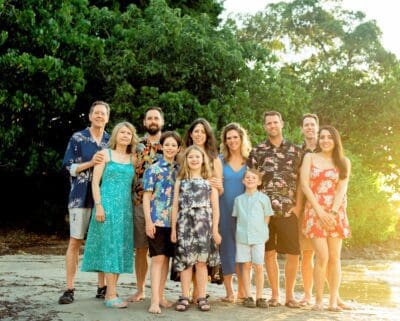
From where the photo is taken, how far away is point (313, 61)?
27078 millimetres

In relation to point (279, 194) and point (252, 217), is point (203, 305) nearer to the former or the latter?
point (252, 217)

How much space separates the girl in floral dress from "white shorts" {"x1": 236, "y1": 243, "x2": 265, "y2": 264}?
281 millimetres

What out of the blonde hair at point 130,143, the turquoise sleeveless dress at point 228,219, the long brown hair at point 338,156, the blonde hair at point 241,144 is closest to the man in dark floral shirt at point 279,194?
the blonde hair at point 241,144

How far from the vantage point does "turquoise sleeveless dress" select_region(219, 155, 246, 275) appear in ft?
20.3

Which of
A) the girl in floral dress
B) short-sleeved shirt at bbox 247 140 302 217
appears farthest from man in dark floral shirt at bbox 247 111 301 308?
the girl in floral dress

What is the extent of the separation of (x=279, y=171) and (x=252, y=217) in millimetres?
636

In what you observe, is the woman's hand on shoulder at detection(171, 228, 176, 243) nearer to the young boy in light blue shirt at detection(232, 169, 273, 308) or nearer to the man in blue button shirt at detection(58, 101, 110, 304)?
the young boy in light blue shirt at detection(232, 169, 273, 308)

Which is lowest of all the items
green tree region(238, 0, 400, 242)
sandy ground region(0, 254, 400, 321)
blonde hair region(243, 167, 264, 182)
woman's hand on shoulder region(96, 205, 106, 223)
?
sandy ground region(0, 254, 400, 321)

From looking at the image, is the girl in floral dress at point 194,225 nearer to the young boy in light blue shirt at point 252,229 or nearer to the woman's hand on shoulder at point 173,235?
the woman's hand on shoulder at point 173,235

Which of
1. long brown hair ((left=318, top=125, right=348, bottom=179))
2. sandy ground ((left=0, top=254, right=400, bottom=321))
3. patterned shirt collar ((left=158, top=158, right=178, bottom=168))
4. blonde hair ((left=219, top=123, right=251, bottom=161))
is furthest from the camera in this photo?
blonde hair ((left=219, top=123, right=251, bottom=161))

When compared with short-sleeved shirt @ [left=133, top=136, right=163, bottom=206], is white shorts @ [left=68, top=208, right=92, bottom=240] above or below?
below

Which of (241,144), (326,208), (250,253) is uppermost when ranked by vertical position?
(241,144)

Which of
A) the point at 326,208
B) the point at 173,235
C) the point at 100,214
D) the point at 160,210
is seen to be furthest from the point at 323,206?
the point at 100,214

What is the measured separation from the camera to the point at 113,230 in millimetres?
5785
